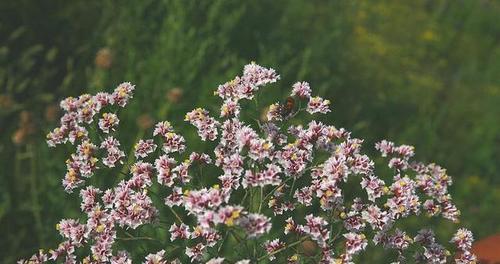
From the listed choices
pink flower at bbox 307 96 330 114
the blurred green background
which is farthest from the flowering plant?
the blurred green background

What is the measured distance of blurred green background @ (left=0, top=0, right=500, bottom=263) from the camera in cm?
415

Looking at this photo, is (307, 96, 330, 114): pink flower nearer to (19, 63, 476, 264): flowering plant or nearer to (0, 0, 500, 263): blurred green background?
(19, 63, 476, 264): flowering plant

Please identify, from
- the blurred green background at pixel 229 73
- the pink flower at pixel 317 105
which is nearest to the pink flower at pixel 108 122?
the pink flower at pixel 317 105

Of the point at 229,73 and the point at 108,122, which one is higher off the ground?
the point at 229,73

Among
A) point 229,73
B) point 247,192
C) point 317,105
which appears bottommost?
point 247,192

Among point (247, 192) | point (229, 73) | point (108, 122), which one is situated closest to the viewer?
point (247, 192)

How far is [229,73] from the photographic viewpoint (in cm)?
469

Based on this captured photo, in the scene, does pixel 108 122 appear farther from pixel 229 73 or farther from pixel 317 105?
pixel 229 73

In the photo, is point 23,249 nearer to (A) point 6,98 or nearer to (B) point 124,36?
(A) point 6,98

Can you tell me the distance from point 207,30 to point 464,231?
3.11 metres

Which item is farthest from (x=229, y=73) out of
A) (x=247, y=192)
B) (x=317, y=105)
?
(x=247, y=192)

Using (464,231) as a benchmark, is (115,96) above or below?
above

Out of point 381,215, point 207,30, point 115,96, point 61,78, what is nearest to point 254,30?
point 207,30

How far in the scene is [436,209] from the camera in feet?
7.66
